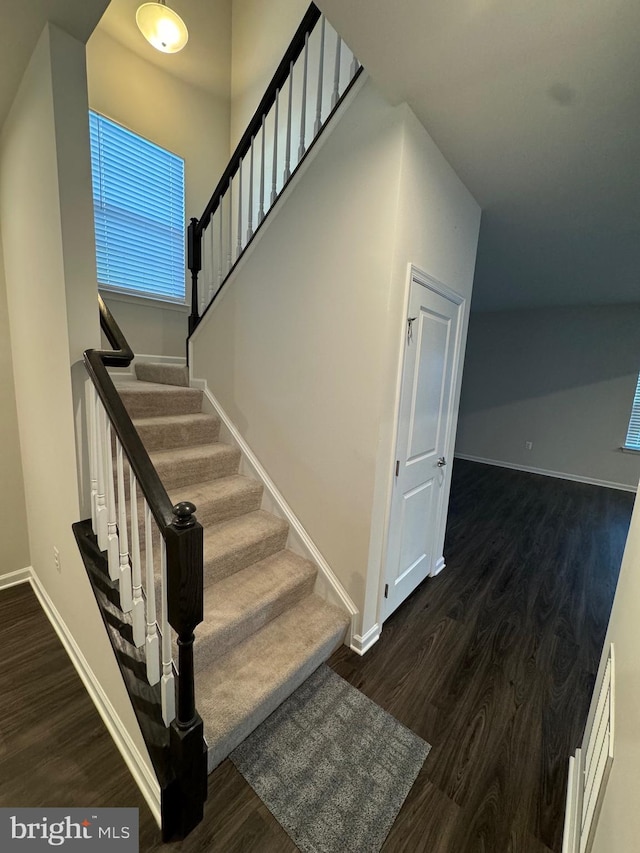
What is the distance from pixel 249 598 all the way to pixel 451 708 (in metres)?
1.09

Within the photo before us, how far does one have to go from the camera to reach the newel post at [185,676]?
1000 mm

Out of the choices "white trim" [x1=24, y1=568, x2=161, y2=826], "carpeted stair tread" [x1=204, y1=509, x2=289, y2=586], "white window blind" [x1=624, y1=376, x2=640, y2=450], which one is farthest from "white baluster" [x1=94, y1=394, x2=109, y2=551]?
"white window blind" [x1=624, y1=376, x2=640, y2=450]

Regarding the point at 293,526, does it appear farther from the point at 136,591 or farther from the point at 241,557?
the point at 136,591

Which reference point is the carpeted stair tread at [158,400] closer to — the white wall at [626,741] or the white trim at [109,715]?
the white trim at [109,715]

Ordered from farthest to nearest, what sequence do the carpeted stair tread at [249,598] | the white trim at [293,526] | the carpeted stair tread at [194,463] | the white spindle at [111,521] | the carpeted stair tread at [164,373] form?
the carpeted stair tread at [164,373] → the carpeted stair tread at [194,463] → the white trim at [293,526] → the carpeted stair tread at [249,598] → the white spindle at [111,521]

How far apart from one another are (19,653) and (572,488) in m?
6.17

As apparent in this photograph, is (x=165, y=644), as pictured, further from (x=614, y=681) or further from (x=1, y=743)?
(x=614, y=681)

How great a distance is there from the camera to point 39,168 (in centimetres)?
145

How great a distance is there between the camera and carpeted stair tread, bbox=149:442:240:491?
211 centimetres

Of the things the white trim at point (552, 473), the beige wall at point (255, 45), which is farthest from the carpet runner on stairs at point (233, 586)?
the white trim at point (552, 473)

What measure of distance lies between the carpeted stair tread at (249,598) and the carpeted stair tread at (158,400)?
1.26 meters

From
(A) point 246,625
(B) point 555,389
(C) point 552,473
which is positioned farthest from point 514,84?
(C) point 552,473

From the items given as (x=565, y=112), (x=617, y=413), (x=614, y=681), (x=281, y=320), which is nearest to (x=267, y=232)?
(x=281, y=320)

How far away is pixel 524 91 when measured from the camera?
4.59 feet
